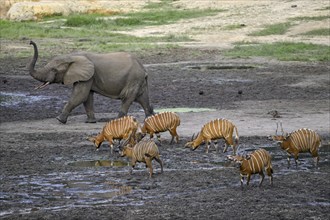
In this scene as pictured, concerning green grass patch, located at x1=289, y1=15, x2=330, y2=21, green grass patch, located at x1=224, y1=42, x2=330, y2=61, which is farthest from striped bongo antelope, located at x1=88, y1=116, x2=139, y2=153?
green grass patch, located at x1=289, y1=15, x2=330, y2=21

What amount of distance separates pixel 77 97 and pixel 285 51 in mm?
13403

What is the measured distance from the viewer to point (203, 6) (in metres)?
49.6

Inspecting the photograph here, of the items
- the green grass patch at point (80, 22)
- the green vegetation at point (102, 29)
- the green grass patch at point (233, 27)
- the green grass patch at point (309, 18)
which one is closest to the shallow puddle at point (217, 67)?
the green vegetation at point (102, 29)

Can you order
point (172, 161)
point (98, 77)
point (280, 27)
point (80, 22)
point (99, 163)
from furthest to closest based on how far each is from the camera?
point (80, 22)
point (280, 27)
point (98, 77)
point (172, 161)
point (99, 163)

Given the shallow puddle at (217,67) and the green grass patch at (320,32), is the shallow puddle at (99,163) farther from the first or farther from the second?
the green grass patch at (320,32)

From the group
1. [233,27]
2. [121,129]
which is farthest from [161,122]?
[233,27]

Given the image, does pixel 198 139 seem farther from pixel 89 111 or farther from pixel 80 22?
pixel 80 22

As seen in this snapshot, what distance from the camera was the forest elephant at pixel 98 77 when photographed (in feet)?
65.8

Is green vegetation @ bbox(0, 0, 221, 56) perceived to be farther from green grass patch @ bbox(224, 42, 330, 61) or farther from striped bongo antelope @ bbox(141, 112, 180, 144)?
striped bongo antelope @ bbox(141, 112, 180, 144)

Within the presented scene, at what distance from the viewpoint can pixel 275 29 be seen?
38.8 m

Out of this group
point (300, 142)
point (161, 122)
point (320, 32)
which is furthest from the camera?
point (320, 32)

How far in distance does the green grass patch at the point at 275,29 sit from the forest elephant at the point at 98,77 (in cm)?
1816

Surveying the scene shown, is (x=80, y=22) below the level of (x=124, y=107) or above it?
below

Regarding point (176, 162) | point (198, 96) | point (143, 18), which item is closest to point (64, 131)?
point (176, 162)
